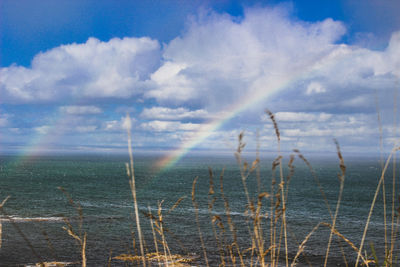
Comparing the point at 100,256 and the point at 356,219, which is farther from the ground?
the point at 100,256

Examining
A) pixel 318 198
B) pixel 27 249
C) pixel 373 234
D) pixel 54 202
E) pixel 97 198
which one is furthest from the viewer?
pixel 318 198

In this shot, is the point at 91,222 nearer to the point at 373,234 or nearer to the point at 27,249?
the point at 27,249

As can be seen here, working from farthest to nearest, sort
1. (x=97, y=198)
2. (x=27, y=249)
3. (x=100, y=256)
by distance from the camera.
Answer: (x=97, y=198), (x=27, y=249), (x=100, y=256)

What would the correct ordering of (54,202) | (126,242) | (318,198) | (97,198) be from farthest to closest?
1. (318,198)
2. (97,198)
3. (54,202)
4. (126,242)

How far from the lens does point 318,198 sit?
61125 millimetres

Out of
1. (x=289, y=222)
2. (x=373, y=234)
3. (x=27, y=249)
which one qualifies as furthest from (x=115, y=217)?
(x=373, y=234)

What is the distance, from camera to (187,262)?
21.9 metres

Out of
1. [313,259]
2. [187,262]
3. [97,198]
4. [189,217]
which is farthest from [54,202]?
[313,259]

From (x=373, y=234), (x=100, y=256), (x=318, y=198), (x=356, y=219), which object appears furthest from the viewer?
(x=318, y=198)

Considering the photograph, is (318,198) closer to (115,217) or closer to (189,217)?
(189,217)

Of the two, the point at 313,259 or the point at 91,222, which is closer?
the point at 313,259

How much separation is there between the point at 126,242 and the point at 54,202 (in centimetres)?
2629

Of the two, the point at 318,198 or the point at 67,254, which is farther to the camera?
the point at 318,198

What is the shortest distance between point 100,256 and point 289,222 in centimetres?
2078
